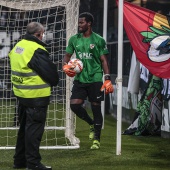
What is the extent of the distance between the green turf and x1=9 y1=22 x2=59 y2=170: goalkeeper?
60cm

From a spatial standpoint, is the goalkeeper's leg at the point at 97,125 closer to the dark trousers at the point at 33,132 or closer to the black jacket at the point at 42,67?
the dark trousers at the point at 33,132

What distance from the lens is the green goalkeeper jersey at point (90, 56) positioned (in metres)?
11.3

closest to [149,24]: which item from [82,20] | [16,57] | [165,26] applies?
[165,26]

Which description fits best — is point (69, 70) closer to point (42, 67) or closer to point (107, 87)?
point (107, 87)

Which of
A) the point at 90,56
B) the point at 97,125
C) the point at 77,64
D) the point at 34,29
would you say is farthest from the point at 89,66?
the point at 34,29

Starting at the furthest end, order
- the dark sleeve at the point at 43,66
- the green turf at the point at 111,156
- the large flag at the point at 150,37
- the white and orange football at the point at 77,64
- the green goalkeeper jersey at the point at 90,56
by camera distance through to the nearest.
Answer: the green goalkeeper jersey at the point at 90,56, the white and orange football at the point at 77,64, the large flag at the point at 150,37, the green turf at the point at 111,156, the dark sleeve at the point at 43,66

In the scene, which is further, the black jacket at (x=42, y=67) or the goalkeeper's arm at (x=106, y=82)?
the goalkeeper's arm at (x=106, y=82)

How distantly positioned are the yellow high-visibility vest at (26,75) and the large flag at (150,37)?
205 centimetres

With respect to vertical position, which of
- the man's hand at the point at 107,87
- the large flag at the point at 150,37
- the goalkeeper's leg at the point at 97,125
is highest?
the large flag at the point at 150,37

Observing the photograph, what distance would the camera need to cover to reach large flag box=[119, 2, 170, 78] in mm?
10484

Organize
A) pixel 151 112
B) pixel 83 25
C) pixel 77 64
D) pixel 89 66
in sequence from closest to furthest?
pixel 77 64 → pixel 89 66 → pixel 83 25 → pixel 151 112

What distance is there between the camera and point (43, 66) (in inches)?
350

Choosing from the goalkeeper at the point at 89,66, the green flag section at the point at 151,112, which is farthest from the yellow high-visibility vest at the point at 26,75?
the green flag section at the point at 151,112

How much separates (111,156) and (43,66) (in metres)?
2.27
